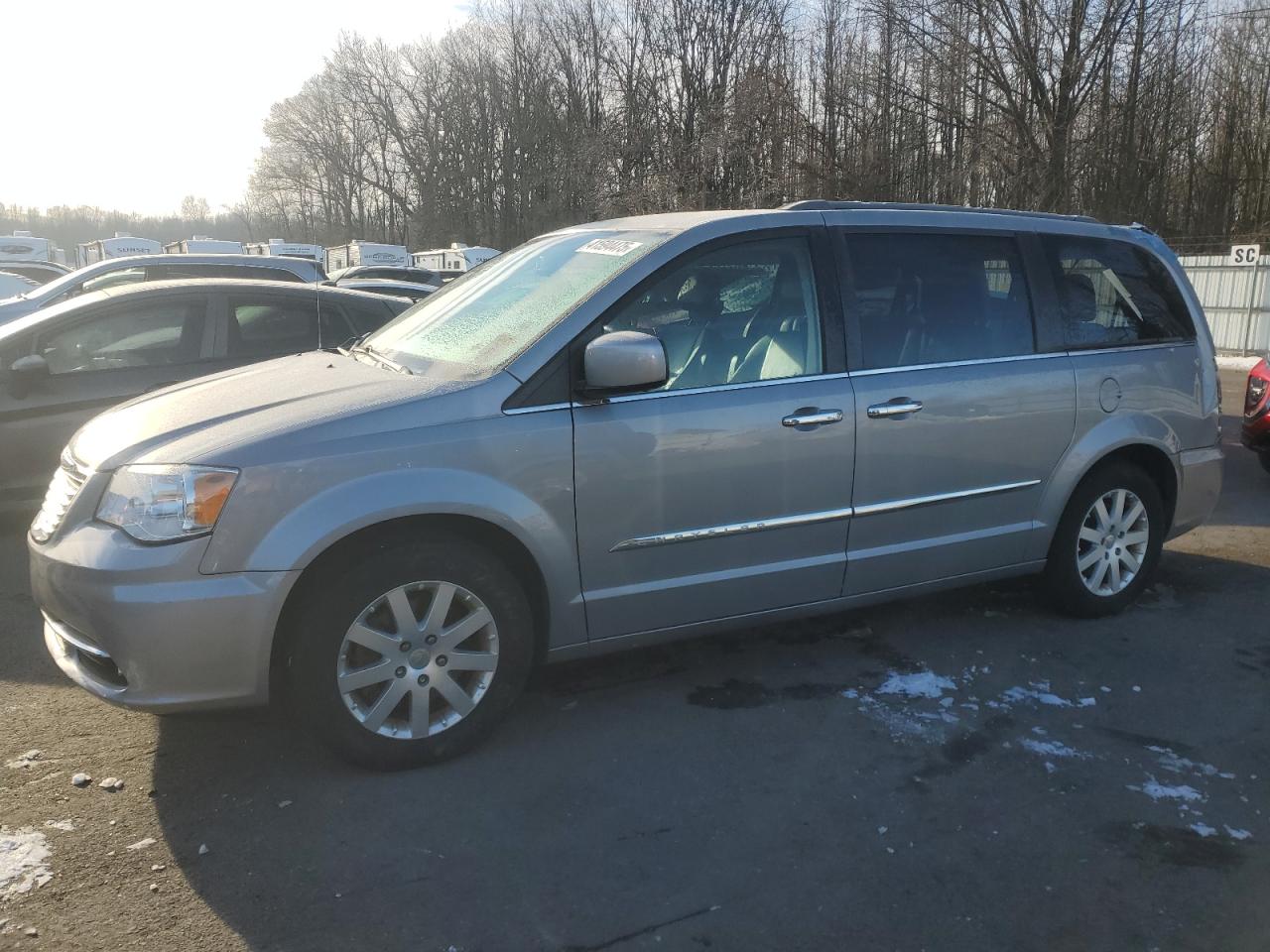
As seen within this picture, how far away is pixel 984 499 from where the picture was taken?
176 inches

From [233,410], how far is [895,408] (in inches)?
98.0

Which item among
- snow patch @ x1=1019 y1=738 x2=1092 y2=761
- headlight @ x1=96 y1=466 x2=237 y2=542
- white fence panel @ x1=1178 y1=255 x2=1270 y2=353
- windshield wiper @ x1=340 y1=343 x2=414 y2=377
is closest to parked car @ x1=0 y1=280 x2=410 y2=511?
windshield wiper @ x1=340 y1=343 x2=414 y2=377

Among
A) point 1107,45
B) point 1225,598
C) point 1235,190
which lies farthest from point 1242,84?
point 1225,598

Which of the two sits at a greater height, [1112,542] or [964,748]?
[1112,542]

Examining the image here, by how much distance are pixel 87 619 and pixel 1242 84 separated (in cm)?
3401

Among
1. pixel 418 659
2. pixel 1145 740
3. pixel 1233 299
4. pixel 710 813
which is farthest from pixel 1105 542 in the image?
pixel 1233 299

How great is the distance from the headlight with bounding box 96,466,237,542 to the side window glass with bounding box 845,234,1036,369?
2466 mm

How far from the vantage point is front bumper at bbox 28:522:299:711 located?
3.09 meters

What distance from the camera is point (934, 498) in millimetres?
4312

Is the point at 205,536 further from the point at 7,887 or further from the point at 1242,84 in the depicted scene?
the point at 1242,84

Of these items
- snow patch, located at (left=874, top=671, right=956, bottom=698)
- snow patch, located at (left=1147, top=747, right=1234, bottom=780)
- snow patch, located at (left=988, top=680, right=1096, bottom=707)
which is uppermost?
snow patch, located at (left=874, top=671, right=956, bottom=698)

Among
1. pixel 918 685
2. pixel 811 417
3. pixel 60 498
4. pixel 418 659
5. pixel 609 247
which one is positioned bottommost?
pixel 918 685

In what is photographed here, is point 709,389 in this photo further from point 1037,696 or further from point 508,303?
point 1037,696

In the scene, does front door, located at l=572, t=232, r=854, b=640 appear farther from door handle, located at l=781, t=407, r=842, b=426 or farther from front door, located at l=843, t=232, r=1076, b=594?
front door, located at l=843, t=232, r=1076, b=594
